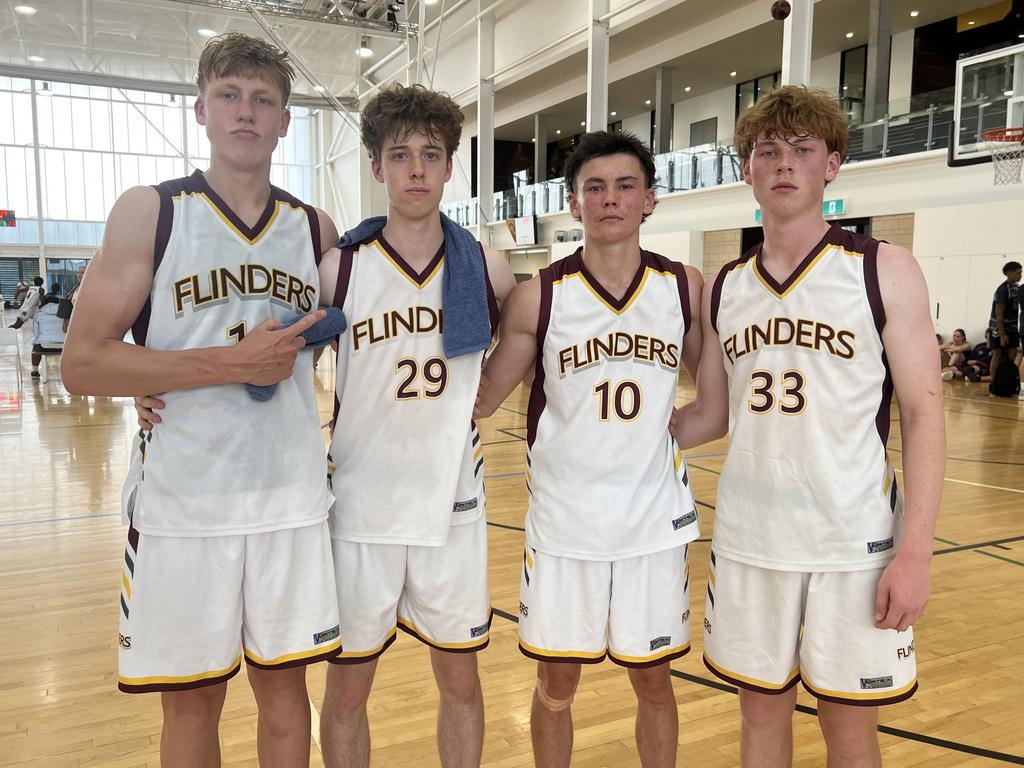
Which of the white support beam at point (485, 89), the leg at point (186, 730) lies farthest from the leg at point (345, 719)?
the white support beam at point (485, 89)

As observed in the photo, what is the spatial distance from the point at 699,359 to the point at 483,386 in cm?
66

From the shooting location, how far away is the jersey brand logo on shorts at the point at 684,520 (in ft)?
7.29

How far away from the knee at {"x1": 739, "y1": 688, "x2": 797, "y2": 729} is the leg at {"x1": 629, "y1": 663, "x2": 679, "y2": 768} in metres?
0.28

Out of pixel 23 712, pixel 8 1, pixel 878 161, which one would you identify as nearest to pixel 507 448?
pixel 23 712

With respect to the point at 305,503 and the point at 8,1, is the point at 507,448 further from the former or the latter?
the point at 8,1

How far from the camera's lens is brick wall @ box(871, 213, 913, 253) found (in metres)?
13.0

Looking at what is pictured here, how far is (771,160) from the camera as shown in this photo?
6.52 feet

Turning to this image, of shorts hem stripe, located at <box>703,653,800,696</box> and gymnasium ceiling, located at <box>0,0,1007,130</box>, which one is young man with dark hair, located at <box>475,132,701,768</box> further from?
gymnasium ceiling, located at <box>0,0,1007,130</box>

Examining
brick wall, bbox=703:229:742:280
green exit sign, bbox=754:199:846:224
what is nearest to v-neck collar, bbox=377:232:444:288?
green exit sign, bbox=754:199:846:224

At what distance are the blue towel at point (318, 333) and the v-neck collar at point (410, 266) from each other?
0.25 m

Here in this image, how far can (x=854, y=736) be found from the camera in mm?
1910

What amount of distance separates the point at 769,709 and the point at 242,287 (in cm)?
171

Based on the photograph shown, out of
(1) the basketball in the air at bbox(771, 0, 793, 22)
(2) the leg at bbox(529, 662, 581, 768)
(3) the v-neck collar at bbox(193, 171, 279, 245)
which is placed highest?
(1) the basketball in the air at bbox(771, 0, 793, 22)

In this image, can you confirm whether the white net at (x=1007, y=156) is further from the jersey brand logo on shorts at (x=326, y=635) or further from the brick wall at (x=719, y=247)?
the jersey brand logo on shorts at (x=326, y=635)
